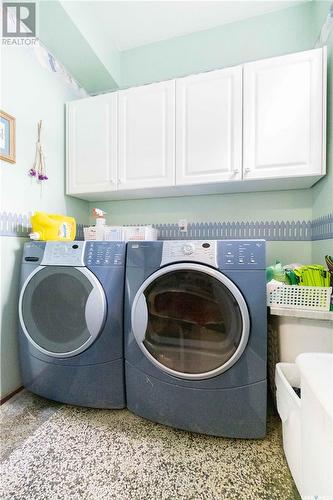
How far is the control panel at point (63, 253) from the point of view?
1272 millimetres

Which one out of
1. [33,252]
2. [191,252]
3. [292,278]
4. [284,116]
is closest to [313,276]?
[292,278]

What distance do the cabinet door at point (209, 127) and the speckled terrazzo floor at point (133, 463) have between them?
152cm

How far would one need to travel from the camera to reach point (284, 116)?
139 cm

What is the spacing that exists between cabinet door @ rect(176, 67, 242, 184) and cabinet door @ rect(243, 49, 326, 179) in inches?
2.7

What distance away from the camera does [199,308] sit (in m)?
1.10

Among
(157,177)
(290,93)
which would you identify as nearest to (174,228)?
(157,177)

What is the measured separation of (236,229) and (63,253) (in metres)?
1.34

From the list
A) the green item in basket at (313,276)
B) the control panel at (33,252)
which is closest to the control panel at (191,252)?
the green item in basket at (313,276)

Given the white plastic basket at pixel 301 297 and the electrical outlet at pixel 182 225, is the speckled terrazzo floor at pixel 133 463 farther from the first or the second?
the electrical outlet at pixel 182 225

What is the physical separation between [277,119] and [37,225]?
169cm

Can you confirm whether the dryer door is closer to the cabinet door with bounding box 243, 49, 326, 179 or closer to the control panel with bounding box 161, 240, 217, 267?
the control panel with bounding box 161, 240, 217, 267

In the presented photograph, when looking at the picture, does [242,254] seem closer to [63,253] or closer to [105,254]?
[105,254]

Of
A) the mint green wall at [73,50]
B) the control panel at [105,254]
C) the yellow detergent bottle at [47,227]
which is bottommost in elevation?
the control panel at [105,254]

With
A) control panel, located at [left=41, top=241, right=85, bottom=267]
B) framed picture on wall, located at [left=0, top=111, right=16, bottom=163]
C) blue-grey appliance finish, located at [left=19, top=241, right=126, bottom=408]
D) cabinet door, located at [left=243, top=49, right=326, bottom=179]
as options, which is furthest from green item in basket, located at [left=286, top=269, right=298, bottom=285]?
framed picture on wall, located at [left=0, top=111, right=16, bottom=163]
